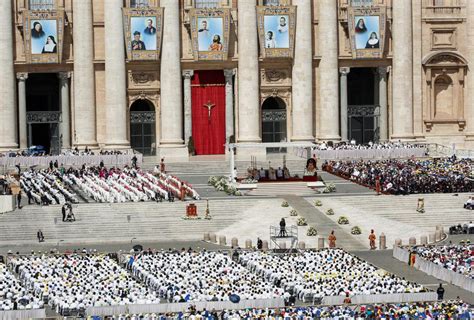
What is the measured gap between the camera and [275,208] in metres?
97.7

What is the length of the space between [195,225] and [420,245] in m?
16.2

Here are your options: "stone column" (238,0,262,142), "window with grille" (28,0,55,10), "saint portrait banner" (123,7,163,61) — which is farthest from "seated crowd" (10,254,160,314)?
"window with grille" (28,0,55,10)

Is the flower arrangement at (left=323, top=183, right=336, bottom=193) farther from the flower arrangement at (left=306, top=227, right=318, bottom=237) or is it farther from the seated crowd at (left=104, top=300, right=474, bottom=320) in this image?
the seated crowd at (left=104, top=300, right=474, bottom=320)

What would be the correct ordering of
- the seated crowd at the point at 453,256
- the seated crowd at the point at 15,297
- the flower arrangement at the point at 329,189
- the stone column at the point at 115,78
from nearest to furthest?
the seated crowd at the point at 15,297 < the seated crowd at the point at 453,256 < the flower arrangement at the point at 329,189 < the stone column at the point at 115,78

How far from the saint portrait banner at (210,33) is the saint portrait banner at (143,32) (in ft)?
10.2

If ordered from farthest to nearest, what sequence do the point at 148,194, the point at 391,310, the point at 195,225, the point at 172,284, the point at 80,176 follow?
the point at 80,176, the point at 148,194, the point at 195,225, the point at 172,284, the point at 391,310

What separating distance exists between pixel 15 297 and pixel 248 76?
6292 cm

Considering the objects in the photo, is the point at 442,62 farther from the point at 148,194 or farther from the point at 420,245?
the point at 420,245

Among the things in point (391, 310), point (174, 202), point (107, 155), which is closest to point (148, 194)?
point (174, 202)

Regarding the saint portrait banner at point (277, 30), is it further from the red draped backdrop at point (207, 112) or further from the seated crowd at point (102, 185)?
the seated crowd at point (102, 185)

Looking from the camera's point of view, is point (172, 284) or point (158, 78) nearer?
point (172, 284)

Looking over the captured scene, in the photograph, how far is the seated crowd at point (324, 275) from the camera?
6869cm

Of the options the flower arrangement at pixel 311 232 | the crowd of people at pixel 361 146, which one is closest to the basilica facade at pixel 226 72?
the crowd of people at pixel 361 146

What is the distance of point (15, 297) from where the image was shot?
66750mm
